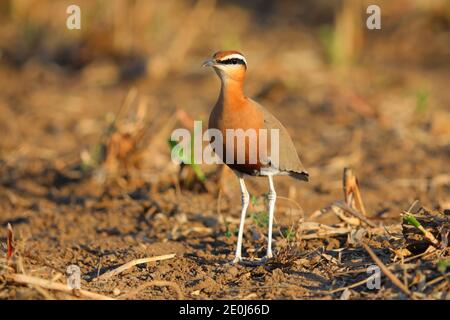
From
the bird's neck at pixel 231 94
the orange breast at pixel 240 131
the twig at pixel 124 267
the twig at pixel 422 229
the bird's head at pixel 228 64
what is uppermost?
the bird's head at pixel 228 64

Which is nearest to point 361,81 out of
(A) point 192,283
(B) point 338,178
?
(B) point 338,178

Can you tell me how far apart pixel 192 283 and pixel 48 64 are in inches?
272

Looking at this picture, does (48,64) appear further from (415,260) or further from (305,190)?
(415,260)

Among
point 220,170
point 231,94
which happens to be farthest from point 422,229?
point 220,170

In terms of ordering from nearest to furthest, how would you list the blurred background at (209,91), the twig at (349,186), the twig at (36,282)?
the twig at (36,282), the twig at (349,186), the blurred background at (209,91)

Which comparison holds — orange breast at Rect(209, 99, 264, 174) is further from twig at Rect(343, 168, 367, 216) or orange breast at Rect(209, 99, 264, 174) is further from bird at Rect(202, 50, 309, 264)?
twig at Rect(343, 168, 367, 216)

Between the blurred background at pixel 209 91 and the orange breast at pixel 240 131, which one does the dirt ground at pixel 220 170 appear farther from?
the orange breast at pixel 240 131

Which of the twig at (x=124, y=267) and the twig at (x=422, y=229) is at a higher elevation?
the twig at (x=422, y=229)

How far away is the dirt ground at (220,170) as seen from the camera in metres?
4.58

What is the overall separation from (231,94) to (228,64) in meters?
0.19

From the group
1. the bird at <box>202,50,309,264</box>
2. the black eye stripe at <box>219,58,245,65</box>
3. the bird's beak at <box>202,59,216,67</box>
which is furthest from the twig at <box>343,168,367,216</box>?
the bird's beak at <box>202,59,216,67</box>

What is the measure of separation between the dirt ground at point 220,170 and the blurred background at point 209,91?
25mm

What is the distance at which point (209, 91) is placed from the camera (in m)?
9.91

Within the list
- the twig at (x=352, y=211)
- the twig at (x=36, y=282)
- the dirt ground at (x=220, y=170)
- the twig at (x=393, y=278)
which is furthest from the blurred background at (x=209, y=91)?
the twig at (x=36, y=282)
